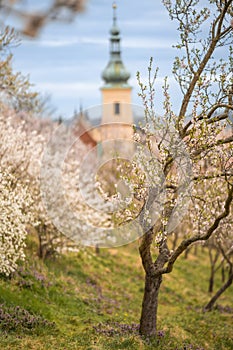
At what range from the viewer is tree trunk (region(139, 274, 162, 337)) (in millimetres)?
12969

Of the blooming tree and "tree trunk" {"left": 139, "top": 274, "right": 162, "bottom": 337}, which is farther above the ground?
the blooming tree

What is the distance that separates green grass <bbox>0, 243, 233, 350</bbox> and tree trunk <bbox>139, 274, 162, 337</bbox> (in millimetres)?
330

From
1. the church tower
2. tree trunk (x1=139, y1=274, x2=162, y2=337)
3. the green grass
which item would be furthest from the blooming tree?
the church tower

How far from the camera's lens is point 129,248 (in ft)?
106

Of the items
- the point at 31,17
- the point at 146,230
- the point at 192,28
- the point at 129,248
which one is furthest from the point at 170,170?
the point at 129,248

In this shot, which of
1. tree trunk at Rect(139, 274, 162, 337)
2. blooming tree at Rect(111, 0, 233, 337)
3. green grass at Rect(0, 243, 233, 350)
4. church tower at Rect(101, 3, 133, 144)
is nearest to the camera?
blooming tree at Rect(111, 0, 233, 337)

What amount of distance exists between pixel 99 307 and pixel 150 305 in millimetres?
4728

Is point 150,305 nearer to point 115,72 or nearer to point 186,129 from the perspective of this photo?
point 186,129

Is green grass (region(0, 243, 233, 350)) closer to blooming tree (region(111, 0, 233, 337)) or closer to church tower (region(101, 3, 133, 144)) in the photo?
blooming tree (region(111, 0, 233, 337))

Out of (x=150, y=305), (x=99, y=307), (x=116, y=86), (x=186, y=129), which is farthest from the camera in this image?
(x=116, y=86)

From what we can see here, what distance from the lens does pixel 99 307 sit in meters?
17.4

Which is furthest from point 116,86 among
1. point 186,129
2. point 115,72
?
point 186,129

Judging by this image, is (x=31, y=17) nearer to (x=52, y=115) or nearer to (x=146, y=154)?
(x=146, y=154)

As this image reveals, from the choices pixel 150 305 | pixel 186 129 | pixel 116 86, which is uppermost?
pixel 116 86
